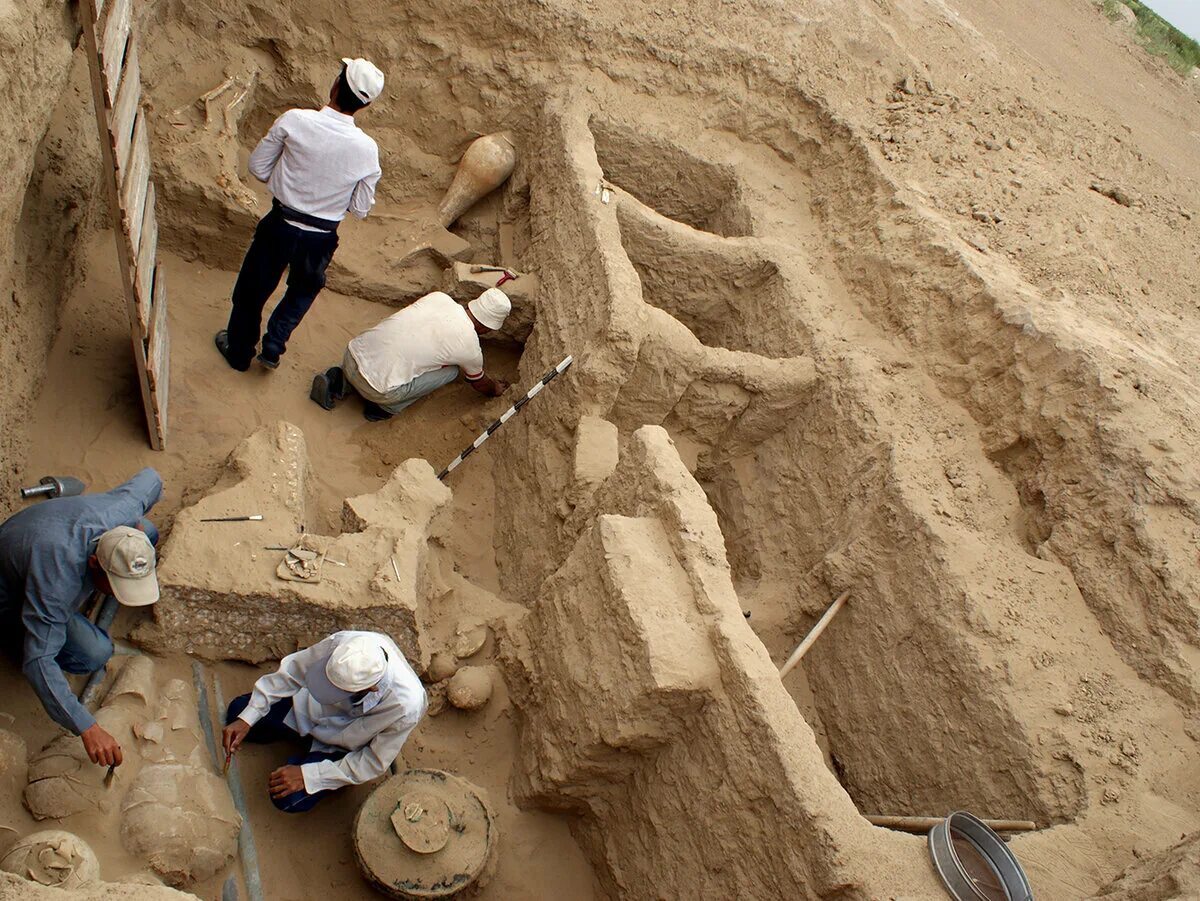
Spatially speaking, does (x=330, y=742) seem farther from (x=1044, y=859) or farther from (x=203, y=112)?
(x=203, y=112)

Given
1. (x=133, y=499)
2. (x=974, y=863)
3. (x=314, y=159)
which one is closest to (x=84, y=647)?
(x=133, y=499)

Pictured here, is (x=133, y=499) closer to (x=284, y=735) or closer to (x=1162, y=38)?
(x=284, y=735)

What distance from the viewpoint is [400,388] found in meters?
6.08

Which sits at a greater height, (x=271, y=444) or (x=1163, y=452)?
(x=1163, y=452)

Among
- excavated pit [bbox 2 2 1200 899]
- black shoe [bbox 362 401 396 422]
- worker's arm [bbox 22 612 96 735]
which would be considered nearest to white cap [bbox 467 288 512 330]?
excavated pit [bbox 2 2 1200 899]

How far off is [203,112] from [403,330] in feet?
7.11

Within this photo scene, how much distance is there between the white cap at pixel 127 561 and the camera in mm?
3600

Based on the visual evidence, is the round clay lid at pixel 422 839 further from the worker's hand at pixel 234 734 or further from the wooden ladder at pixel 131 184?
the wooden ladder at pixel 131 184

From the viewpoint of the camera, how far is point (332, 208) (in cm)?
528

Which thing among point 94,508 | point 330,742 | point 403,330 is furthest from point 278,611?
point 403,330

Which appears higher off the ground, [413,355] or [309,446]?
[413,355]

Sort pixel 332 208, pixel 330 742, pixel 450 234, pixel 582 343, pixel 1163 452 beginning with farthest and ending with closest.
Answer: pixel 450 234, pixel 582 343, pixel 332 208, pixel 1163 452, pixel 330 742

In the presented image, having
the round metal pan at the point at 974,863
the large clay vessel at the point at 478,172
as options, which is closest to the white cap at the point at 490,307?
the large clay vessel at the point at 478,172

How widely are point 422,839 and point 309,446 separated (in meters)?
2.67
